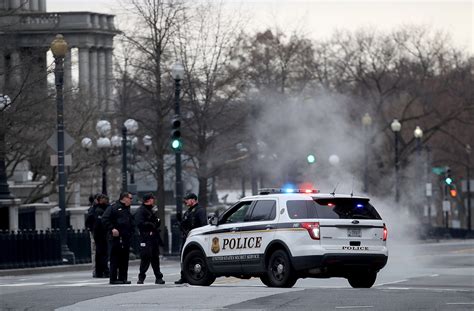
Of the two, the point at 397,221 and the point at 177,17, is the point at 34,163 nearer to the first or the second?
the point at 177,17

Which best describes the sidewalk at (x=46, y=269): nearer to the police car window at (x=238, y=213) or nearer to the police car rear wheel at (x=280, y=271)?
the police car window at (x=238, y=213)

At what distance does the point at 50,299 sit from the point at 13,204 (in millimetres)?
21735

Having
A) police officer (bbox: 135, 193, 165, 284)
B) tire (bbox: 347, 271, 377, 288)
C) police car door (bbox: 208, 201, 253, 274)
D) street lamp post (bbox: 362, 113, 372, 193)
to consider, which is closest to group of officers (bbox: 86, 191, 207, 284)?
police officer (bbox: 135, 193, 165, 284)

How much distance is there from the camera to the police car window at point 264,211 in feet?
77.7

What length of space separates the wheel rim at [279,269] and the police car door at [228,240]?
86 cm

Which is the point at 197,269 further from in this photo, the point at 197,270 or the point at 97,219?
the point at 97,219

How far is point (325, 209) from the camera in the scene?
23281 millimetres

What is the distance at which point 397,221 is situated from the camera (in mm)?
55812

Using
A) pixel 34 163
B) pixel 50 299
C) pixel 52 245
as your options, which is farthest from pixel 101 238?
pixel 34 163

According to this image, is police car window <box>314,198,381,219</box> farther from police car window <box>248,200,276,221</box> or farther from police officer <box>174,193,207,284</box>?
police officer <box>174,193,207,284</box>

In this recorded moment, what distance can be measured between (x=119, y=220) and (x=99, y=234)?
3797 millimetres

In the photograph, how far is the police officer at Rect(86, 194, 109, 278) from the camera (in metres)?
28.7

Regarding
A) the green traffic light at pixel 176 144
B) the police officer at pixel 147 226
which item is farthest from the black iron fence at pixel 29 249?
the police officer at pixel 147 226

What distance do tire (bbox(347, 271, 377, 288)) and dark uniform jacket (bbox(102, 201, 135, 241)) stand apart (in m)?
4.01
